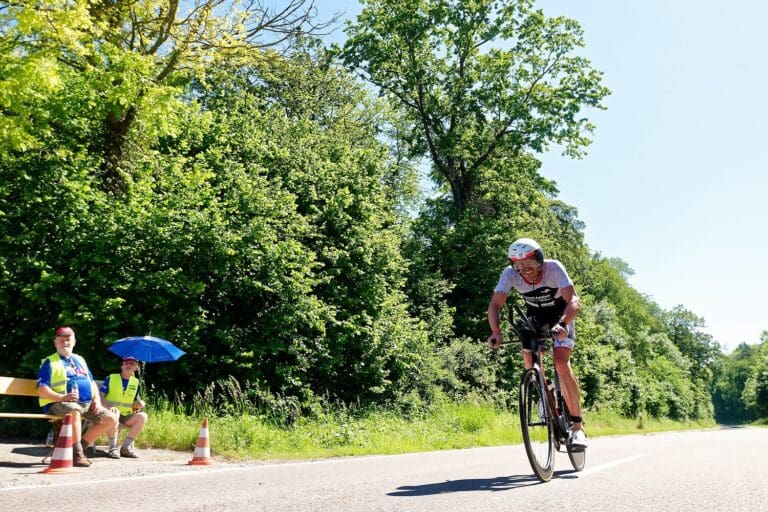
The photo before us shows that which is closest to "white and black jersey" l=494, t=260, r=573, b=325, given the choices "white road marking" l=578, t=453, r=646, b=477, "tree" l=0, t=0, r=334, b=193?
"white road marking" l=578, t=453, r=646, b=477

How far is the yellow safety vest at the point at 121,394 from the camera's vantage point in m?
10.0

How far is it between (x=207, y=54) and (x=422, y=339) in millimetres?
9844

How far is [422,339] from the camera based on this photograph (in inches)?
750

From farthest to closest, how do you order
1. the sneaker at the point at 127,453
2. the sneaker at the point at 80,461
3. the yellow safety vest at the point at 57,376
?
the sneaker at the point at 127,453, the yellow safety vest at the point at 57,376, the sneaker at the point at 80,461

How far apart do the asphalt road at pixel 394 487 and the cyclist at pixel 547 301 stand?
2.90ft

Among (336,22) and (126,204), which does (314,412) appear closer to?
(126,204)

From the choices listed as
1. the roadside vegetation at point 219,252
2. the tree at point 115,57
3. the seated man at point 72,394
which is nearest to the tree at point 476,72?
the roadside vegetation at point 219,252

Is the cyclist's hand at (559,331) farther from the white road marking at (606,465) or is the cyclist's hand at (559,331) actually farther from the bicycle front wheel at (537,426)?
the white road marking at (606,465)

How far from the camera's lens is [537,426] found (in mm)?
6301

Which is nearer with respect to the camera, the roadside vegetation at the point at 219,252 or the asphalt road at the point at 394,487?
the asphalt road at the point at 394,487

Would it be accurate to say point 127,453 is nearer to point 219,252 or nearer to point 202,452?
point 202,452

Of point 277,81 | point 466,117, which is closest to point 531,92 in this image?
point 466,117

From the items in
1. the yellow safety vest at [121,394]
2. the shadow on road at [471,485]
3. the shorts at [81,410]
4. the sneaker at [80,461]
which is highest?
the yellow safety vest at [121,394]

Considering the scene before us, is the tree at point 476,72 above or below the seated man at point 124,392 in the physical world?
above
